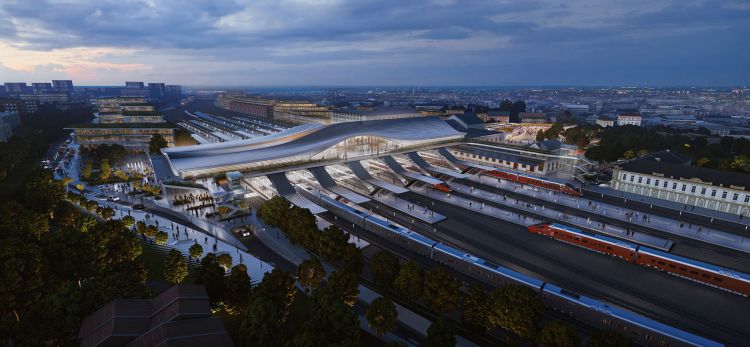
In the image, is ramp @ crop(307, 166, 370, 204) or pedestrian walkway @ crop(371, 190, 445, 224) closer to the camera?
pedestrian walkway @ crop(371, 190, 445, 224)

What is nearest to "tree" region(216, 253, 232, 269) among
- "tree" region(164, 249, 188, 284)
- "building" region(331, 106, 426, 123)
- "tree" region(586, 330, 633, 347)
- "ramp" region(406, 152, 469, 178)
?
"tree" region(164, 249, 188, 284)

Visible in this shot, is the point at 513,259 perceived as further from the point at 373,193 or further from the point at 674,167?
the point at 674,167

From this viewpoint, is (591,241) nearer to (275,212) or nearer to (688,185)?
(688,185)

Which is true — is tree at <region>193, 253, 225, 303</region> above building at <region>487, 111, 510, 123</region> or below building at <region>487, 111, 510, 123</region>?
below

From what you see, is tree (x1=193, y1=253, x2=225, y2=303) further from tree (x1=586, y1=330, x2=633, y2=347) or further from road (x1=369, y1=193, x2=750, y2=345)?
tree (x1=586, y1=330, x2=633, y2=347)

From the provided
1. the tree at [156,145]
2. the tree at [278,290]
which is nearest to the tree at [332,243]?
the tree at [278,290]

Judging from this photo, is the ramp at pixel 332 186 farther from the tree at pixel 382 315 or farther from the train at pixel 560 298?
the tree at pixel 382 315

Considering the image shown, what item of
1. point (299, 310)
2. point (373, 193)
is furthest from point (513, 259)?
point (373, 193)
